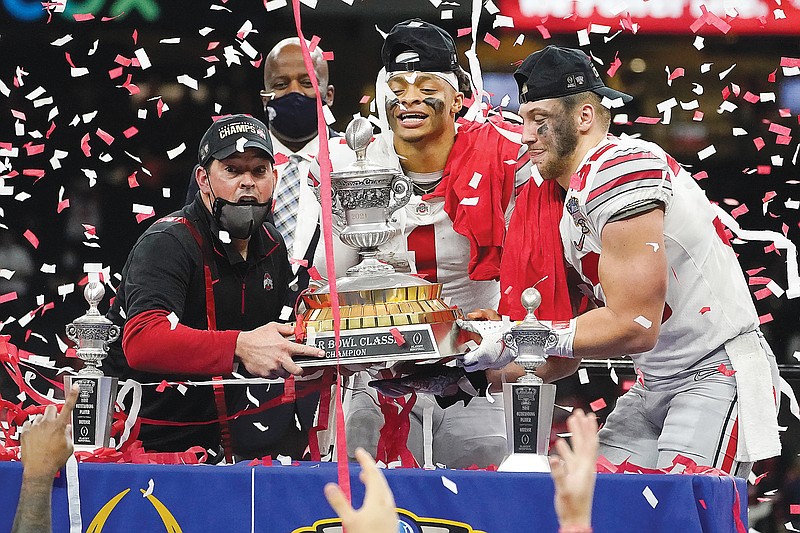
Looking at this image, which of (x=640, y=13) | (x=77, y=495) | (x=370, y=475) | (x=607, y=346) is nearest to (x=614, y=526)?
(x=607, y=346)

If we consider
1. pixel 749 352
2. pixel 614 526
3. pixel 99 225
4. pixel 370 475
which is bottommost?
pixel 614 526

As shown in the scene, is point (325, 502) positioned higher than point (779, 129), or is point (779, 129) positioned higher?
point (779, 129)

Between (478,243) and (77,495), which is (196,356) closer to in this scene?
(77,495)

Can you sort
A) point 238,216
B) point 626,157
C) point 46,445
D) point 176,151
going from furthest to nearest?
point 176,151
point 238,216
point 626,157
point 46,445

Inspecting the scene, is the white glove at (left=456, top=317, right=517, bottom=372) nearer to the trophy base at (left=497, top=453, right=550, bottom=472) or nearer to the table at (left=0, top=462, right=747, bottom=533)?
the trophy base at (left=497, top=453, right=550, bottom=472)

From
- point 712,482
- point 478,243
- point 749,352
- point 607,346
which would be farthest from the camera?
point 478,243

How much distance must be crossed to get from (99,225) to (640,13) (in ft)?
7.91

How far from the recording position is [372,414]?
118 inches

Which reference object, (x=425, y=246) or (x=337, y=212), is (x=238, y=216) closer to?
(x=337, y=212)

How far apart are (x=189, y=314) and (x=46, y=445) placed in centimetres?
86

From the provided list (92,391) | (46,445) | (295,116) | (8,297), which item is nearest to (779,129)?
(295,116)

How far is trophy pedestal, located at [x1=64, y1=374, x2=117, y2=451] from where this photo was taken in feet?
8.16

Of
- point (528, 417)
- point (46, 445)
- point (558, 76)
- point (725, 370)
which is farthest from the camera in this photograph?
point (558, 76)

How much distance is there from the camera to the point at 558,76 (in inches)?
112
